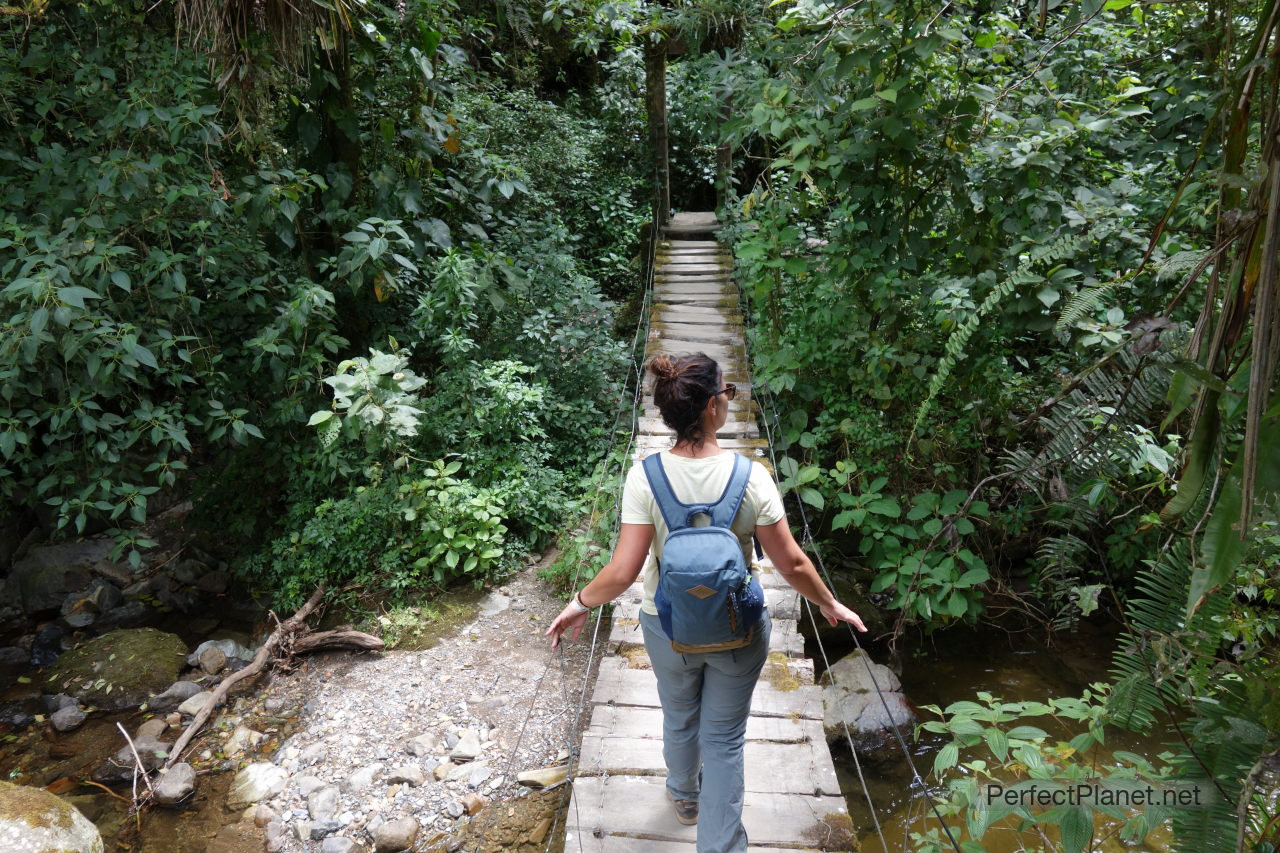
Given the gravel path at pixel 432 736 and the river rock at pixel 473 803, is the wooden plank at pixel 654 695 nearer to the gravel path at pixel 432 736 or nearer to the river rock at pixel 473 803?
the gravel path at pixel 432 736

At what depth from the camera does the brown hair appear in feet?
6.15

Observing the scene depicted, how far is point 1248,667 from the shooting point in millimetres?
1378

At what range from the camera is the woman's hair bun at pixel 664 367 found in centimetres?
190

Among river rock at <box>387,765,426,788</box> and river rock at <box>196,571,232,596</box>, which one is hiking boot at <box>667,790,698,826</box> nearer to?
river rock at <box>387,765,426,788</box>

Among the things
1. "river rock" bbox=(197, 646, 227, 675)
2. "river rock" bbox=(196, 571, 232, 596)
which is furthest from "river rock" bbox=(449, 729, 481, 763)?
"river rock" bbox=(196, 571, 232, 596)

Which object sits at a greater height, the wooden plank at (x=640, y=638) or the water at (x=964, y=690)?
the wooden plank at (x=640, y=638)

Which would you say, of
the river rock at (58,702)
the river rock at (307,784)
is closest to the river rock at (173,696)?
the river rock at (58,702)

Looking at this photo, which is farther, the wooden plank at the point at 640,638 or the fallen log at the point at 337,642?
the fallen log at the point at 337,642

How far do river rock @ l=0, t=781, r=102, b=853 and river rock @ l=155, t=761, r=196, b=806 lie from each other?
30cm

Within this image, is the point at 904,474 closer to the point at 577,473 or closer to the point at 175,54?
the point at 577,473

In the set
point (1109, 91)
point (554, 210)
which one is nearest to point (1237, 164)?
point (1109, 91)

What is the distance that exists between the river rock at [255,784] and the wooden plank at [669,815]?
188 centimetres

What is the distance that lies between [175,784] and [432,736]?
122 cm

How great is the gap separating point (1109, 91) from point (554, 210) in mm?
4836
